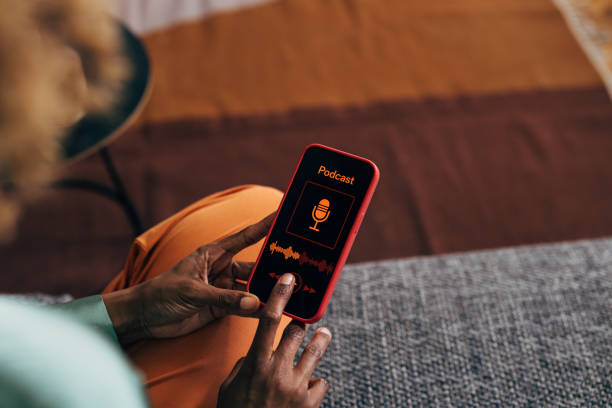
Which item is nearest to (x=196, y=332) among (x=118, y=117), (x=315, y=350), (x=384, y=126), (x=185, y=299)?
(x=185, y=299)

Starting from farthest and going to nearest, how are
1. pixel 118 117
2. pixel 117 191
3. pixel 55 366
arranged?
pixel 117 191 < pixel 118 117 < pixel 55 366

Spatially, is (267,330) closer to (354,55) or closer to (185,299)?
(185,299)

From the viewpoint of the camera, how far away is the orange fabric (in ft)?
4.47

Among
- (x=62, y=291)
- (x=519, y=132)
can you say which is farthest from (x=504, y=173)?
(x=62, y=291)

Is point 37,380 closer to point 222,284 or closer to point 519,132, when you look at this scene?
point 222,284

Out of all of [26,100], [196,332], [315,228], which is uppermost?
[26,100]

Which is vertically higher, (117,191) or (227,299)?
(227,299)

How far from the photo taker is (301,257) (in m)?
0.60

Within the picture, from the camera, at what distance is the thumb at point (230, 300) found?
55 cm

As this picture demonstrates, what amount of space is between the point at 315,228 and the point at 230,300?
136mm

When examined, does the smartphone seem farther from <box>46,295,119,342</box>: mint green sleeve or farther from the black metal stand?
the black metal stand

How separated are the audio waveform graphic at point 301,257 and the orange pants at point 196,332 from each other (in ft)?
0.24

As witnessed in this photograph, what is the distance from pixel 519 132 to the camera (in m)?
1.29

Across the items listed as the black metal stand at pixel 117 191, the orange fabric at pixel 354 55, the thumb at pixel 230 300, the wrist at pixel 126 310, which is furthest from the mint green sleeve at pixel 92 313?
the orange fabric at pixel 354 55
